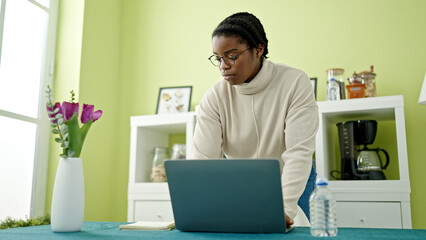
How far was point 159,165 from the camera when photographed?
3027mm

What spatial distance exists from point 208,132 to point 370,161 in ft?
4.13

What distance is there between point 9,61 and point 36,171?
28.7 inches

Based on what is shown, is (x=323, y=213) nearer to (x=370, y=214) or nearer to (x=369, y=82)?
(x=370, y=214)

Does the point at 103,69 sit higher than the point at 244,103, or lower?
higher

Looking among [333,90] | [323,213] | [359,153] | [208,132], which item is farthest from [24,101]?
[323,213]

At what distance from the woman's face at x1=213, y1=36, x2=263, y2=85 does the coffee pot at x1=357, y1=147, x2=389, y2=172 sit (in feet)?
3.81

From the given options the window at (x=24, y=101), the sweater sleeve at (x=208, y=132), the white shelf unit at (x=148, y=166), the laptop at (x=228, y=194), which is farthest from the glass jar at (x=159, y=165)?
the laptop at (x=228, y=194)

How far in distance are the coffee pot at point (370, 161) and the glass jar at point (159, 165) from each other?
1237 mm

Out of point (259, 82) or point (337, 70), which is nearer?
point (259, 82)

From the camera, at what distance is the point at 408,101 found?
8.76 feet

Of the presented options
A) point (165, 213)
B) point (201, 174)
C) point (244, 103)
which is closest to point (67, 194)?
point (201, 174)

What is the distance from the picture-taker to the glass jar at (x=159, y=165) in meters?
2.97

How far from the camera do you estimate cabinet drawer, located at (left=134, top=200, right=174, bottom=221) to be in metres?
2.80

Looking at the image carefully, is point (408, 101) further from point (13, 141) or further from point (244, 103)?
point (13, 141)
